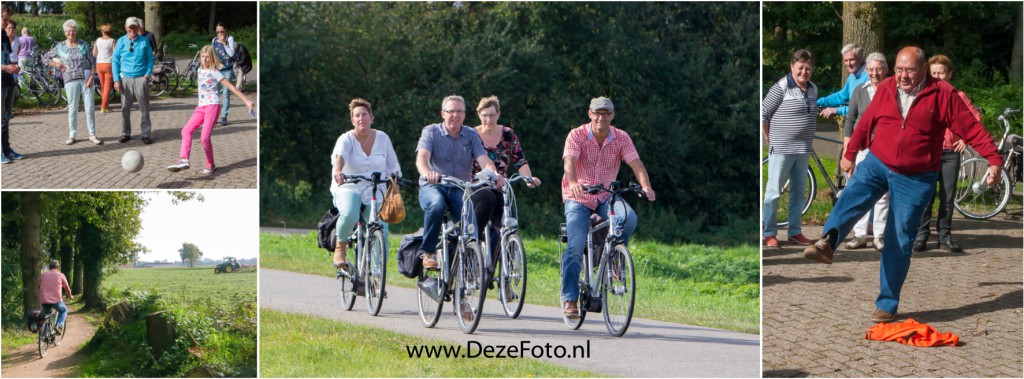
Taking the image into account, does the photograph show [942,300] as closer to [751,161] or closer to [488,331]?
[488,331]

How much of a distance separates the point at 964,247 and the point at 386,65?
10799 mm

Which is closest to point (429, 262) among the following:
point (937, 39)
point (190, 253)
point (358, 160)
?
point (358, 160)

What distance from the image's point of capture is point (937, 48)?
1264 centimetres

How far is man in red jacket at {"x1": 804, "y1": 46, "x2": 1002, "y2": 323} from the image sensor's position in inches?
269

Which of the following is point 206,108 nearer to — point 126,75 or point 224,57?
point 224,57

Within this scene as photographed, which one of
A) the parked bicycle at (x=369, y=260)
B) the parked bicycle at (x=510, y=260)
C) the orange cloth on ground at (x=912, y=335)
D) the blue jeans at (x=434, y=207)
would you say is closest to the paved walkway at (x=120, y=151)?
the parked bicycle at (x=369, y=260)

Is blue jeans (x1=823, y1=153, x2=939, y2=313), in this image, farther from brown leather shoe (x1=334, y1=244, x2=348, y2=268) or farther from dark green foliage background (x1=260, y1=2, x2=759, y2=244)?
dark green foliage background (x1=260, y1=2, x2=759, y2=244)

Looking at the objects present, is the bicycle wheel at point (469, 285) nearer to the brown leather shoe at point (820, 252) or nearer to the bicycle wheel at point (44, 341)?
the brown leather shoe at point (820, 252)

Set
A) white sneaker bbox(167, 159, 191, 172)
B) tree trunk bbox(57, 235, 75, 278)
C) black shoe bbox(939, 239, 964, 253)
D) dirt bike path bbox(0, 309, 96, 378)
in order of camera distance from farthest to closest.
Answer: black shoe bbox(939, 239, 964, 253) < white sneaker bbox(167, 159, 191, 172) < dirt bike path bbox(0, 309, 96, 378) < tree trunk bbox(57, 235, 75, 278)

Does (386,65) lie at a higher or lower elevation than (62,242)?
higher

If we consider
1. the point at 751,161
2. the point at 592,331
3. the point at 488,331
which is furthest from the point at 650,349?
the point at 751,161

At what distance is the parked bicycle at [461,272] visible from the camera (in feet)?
22.8

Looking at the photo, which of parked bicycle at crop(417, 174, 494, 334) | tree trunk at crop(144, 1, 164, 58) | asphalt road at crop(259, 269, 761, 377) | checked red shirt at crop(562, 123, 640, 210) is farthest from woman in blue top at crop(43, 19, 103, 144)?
checked red shirt at crop(562, 123, 640, 210)

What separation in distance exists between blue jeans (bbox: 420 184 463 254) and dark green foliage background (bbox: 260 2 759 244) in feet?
27.5
